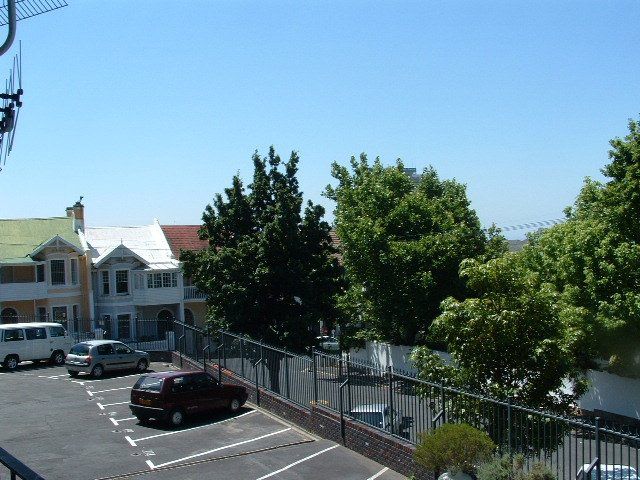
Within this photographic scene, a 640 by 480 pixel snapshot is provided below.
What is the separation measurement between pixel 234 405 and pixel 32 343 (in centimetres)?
1432

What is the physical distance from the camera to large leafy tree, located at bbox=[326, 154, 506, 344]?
34.7 meters

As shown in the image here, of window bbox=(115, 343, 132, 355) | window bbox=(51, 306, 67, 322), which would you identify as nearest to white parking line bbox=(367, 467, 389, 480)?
window bbox=(115, 343, 132, 355)

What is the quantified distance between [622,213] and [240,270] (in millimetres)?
13277

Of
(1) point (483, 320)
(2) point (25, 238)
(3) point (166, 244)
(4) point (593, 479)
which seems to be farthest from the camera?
(3) point (166, 244)

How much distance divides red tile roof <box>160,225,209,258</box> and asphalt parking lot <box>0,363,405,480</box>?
95.5ft

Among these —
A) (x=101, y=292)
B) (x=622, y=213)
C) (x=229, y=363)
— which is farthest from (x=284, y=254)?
(x=101, y=292)

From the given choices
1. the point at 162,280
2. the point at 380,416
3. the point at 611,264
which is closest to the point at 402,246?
the point at 611,264

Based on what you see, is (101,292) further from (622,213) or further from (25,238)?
(622,213)

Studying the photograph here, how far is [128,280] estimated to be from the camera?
165 ft

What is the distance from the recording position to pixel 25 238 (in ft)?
156

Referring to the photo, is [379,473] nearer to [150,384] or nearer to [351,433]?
[351,433]

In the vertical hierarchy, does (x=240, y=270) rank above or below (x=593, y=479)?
above

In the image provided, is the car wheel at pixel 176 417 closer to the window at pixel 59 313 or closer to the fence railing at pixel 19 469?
the fence railing at pixel 19 469

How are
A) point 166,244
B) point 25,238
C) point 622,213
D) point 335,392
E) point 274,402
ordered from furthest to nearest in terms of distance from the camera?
point 166,244
point 25,238
point 622,213
point 274,402
point 335,392
